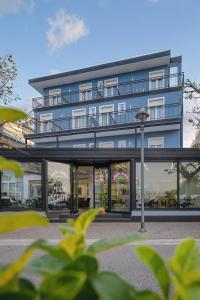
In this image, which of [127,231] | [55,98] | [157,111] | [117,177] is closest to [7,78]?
[117,177]

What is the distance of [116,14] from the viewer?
1545 centimetres

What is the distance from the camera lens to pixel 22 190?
52.7 ft

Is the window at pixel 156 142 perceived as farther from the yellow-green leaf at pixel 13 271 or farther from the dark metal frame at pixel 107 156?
the yellow-green leaf at pixel 13 271

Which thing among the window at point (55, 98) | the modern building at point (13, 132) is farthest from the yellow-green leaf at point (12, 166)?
the window at point (55, 98)

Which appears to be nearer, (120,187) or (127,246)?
(127,246)

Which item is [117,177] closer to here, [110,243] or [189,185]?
[189,185]

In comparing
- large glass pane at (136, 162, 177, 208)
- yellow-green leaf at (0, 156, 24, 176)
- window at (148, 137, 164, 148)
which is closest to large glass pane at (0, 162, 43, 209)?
large glass pane at (136, 162, 177, 208)

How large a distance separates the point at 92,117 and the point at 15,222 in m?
28.8

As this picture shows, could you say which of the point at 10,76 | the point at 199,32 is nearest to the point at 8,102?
the point at 10,76

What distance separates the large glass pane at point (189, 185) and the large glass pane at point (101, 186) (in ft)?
12.5

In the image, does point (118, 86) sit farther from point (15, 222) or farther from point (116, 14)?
point (15, 222)

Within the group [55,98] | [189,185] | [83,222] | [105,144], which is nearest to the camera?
[83,222]

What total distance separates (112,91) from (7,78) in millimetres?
16689

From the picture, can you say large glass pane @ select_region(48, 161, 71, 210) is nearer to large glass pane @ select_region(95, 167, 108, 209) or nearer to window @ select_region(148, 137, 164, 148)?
large glass pane @ select_region(95, 167, 108, 209)
